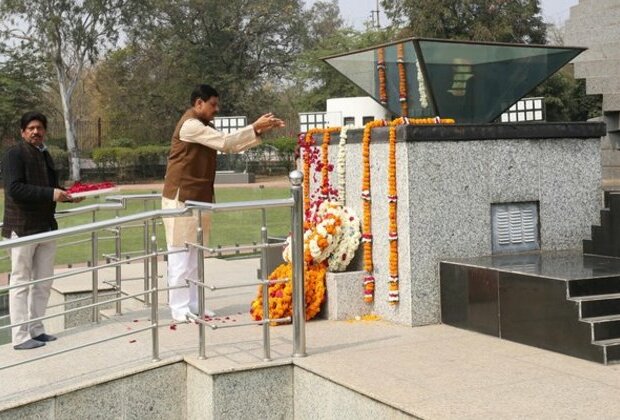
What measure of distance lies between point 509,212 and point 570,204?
0.60 meters

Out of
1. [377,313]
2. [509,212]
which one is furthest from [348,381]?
[509,212]

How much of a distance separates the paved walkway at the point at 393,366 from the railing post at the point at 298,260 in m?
0.13

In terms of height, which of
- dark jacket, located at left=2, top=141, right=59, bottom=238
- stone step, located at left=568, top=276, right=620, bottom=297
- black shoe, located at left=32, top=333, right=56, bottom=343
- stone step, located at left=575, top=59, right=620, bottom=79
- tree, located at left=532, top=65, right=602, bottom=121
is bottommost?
black shoe, located at left=32, top=333, right=56, bottom=343

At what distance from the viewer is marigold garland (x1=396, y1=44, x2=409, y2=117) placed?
7.10 metres

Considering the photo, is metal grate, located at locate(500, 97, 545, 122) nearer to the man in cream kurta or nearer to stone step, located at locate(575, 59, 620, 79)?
stone step, located at locate(575, 59, 620, 79)

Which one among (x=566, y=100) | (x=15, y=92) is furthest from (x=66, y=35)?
(x=566, y=100)

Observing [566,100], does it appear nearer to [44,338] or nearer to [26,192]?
[44,338]

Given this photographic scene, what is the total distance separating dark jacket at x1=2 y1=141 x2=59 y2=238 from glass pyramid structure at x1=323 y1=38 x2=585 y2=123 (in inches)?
118

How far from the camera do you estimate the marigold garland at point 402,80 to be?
23.3ft

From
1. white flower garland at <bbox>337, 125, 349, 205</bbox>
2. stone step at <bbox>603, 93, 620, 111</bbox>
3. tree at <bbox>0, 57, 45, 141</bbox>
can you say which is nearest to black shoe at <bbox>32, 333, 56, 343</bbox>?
white flower garland at <bbox>337, 125, 349, 205</bbox>

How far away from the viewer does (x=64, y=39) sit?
3991 centimetres

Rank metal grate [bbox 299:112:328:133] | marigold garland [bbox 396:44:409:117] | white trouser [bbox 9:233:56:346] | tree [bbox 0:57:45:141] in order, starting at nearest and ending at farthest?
white trouser [bbox 9:233:56:346], marigold garland [bbox 396:44:409:117], metal grate [bbox 299:112:328:133], tree [bbox 0:57:45:141]

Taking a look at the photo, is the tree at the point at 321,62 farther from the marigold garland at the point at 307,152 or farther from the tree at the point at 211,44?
the marigold garland at the point at 307,152

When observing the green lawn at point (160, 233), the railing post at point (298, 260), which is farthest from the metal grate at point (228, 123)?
the railing post at point (298, 260)
